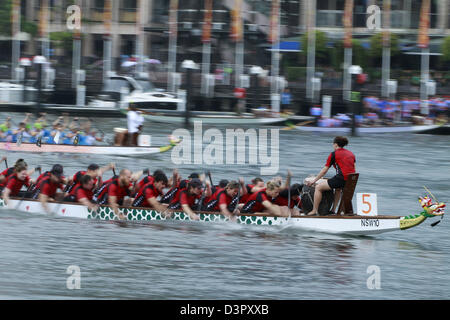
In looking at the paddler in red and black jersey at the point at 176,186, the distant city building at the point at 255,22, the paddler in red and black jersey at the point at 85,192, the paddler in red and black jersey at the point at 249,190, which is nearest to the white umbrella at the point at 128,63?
the distant city building at the point at 255,22

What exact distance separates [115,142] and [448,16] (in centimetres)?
2389

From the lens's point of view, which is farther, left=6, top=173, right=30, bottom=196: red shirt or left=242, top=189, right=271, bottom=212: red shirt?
left=6, top=173, right=30, bottom=196: red shirt

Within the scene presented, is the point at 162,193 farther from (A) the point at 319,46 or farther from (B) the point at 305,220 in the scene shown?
(A) the point at 319,46

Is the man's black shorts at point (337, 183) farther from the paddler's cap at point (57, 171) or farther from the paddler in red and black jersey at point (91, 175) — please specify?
the paddler's cap at point (57, 171)

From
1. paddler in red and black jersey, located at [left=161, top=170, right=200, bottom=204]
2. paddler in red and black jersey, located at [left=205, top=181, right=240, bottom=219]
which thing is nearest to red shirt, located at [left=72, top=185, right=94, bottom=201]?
paddler in red and black jersey, located at [left=161, top=170, right=200, bottom=204]

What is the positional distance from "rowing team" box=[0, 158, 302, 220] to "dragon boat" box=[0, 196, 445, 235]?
133 mm

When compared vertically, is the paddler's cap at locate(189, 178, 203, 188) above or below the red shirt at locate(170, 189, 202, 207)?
above

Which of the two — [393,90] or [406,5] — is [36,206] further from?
[406,5]

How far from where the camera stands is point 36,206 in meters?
19.7

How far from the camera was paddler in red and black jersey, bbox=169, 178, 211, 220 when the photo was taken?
60.4 feet

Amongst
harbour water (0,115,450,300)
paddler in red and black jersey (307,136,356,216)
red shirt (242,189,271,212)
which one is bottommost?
harbour water (0,115,450,300)

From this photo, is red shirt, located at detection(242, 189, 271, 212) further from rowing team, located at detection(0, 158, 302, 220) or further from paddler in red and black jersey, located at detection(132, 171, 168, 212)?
paddler in red and black jersey, located at detection(132, 171, 168, 212)

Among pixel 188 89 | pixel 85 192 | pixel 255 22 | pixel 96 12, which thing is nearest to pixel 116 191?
pixel 85 192
